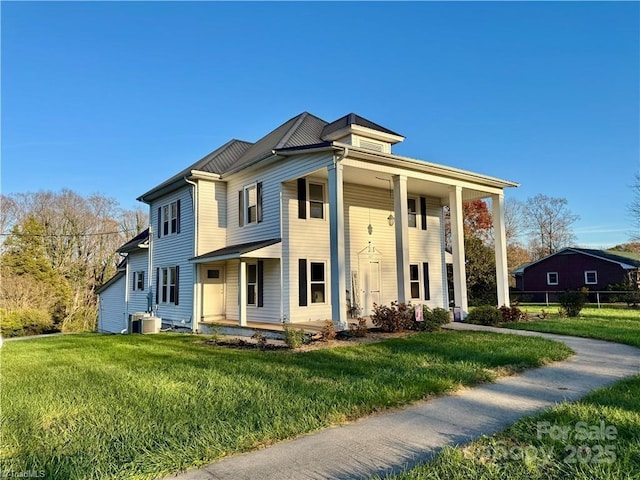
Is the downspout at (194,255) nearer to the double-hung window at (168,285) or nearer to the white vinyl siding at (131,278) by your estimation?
the double-hung window at (168,285)

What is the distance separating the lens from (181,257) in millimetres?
16016

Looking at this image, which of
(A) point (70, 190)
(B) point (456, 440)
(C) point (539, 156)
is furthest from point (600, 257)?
(A) point (70, 190)

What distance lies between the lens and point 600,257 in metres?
29.3

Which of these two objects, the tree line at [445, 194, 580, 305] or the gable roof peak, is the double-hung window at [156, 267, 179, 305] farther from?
the tree line at [445, 194, 580, 305]

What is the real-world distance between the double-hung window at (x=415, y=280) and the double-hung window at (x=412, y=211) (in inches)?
73.3

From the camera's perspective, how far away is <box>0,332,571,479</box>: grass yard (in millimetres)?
3422

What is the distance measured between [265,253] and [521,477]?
10.3 m

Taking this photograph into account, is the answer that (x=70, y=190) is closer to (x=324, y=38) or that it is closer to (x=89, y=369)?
(x=324, y=38)

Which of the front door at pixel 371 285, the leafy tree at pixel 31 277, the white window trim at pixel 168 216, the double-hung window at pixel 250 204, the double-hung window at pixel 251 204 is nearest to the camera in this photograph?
the double-hung window at pixel 250 204

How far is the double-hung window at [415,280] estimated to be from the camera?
1667 centimetres

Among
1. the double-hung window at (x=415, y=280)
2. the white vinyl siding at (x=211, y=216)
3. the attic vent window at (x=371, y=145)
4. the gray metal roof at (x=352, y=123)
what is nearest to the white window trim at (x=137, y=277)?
the white vinyl siding at (x=211, y=216)

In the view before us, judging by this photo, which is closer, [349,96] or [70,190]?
[349,96]

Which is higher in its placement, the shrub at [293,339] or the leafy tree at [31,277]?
the leafy tree at [31,277]

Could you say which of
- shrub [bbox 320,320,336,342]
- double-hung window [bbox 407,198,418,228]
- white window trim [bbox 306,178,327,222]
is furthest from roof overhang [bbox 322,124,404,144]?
shrub [bbox 320,320,336,342]
